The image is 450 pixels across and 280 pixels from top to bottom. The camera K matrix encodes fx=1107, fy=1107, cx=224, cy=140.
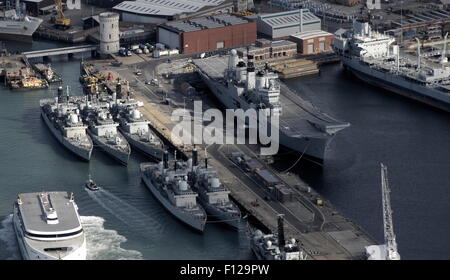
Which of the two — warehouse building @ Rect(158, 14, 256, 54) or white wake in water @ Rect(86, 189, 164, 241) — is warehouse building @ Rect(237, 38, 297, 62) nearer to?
warehouse building @ Rect(158, 14, 256, 54)

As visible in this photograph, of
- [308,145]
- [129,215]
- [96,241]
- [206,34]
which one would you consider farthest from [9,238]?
[206,34]

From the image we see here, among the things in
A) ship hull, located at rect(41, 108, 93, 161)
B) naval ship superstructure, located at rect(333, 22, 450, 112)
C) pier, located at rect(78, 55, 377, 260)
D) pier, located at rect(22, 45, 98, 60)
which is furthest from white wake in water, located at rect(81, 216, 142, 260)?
pier, located at rect(22, 45, 98, 60)

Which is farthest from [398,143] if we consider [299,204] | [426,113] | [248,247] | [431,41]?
[431,41]

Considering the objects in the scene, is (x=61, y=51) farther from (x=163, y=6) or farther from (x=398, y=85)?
(x=398, y=85)

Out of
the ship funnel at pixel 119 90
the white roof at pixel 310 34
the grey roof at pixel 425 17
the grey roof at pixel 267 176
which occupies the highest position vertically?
the grey roof at pixel 425 17

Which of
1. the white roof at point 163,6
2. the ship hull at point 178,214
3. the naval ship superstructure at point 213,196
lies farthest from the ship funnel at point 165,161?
the white roof at point 163,6

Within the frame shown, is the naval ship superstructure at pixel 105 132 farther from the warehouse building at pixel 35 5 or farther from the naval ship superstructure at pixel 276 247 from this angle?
the warehouse building at pixel 35 5
